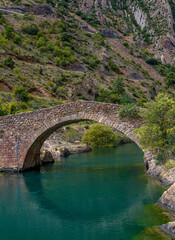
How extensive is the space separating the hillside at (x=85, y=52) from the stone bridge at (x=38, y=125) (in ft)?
32.1

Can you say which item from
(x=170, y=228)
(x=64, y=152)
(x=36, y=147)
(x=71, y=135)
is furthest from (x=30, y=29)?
(x=170, y=228)

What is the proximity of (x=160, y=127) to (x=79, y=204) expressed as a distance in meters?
6.26

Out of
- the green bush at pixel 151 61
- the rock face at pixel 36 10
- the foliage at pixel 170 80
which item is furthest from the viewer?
the green bush at pixel 151 61

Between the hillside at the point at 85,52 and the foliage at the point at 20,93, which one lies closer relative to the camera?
the foliage at the point at 20,93

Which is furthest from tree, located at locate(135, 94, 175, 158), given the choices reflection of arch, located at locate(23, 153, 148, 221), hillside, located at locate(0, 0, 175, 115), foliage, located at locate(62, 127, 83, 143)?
foliage, located at locate(62, 127, 83, 143)

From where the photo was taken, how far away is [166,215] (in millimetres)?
10133

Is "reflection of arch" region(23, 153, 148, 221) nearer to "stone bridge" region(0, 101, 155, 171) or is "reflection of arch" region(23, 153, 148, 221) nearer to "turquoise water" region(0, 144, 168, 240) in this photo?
"turquoise water" region(0, 144, 168, 240)

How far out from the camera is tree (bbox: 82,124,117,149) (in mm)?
37750

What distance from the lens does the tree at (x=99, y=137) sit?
37750 mm

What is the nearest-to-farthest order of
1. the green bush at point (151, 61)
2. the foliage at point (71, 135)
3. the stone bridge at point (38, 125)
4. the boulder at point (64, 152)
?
the stone bridge at point (38, 125)
the boulder at point (64, 152)
the foliage at point (71, 135)
the green bush at point (151, 61)

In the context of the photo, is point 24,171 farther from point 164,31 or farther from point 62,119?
point 164,31

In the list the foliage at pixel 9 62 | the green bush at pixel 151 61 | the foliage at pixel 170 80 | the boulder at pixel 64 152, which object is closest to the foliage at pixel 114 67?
the foliage at pixel 170 80

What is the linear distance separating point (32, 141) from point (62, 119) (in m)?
2.72

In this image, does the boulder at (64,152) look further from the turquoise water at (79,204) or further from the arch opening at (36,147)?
the turquoise water at (79,204)
